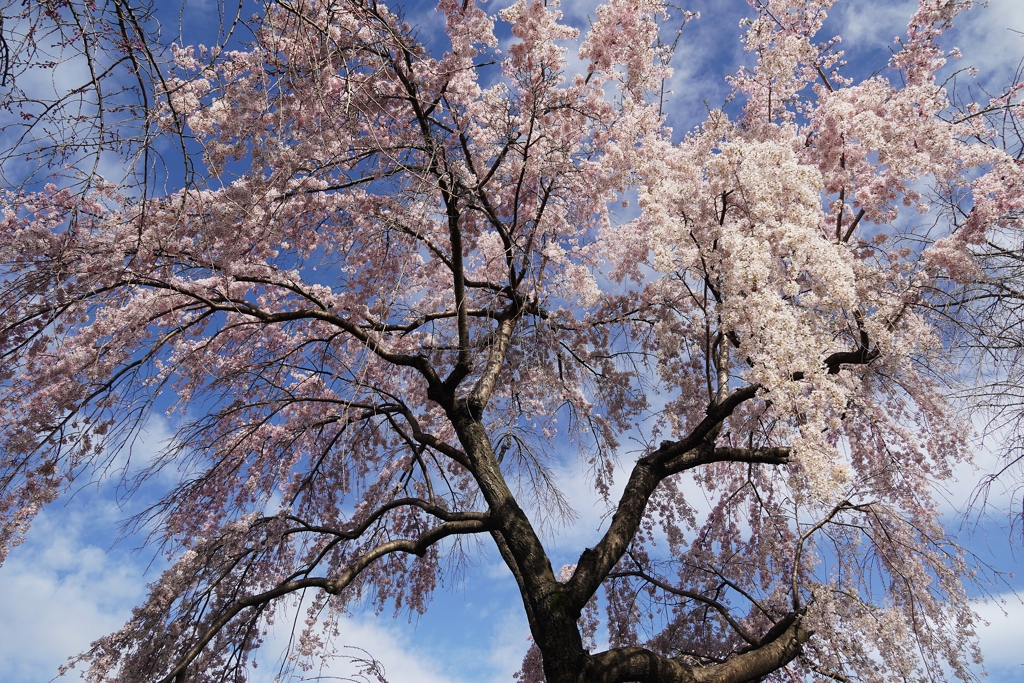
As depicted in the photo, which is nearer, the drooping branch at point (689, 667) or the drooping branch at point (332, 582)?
→ the drooping branch at point (689, 667)

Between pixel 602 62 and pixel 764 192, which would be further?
pixel 602 62

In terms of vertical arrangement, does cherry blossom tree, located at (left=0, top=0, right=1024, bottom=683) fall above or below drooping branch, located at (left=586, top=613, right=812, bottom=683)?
above

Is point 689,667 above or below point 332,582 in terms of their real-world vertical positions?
below

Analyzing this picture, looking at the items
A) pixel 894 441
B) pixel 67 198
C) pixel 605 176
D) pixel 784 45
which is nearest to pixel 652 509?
pixel 894 441

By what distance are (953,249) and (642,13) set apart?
12.0ft

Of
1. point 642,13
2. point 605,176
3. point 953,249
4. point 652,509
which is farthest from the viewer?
point 652,509

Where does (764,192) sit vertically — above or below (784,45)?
below

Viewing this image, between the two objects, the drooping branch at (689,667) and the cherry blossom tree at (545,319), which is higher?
the cherry blossom tree at (545,319)

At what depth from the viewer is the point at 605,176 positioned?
7027 millimetres

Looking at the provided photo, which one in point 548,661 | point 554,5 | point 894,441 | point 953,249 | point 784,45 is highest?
point 554,5

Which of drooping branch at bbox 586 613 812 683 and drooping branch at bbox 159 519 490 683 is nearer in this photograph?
drooping branch at bbox 586 613 812 683

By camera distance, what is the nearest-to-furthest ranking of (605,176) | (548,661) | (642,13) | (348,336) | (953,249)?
(548,661)
(953,249)
(642,13)
(605,176)
(348,336)

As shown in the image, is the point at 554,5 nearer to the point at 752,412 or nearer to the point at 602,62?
the point at 602,62

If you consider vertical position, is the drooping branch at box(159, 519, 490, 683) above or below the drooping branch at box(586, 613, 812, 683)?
above
